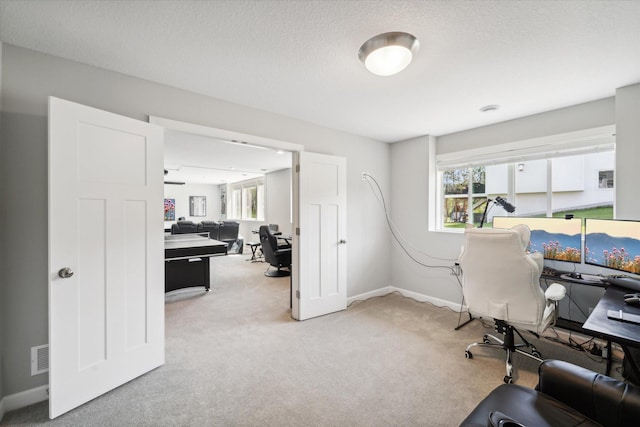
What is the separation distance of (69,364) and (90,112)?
65.4 inches

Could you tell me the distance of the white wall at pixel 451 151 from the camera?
233 cm

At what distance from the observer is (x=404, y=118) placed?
3152 mm

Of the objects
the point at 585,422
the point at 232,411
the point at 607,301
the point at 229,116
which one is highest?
the point at 229,116

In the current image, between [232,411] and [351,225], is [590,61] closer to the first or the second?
[351,225]

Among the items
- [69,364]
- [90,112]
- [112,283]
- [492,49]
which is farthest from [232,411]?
[492,49]

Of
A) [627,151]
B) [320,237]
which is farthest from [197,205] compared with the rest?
[627,151]

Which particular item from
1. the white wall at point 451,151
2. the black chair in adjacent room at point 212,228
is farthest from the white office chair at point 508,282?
the black chair in adjacent room at point 212,228

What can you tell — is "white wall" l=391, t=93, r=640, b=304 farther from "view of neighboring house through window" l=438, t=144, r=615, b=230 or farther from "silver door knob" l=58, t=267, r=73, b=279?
"silver door knob" l=58, t=267, r=73, b=279

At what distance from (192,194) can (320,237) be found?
948 centimetres

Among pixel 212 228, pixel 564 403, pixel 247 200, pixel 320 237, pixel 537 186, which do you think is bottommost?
pixel 564 403

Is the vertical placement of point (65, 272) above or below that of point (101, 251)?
below

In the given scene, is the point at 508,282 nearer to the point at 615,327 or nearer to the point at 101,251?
the point at 615,327

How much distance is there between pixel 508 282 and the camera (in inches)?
79.1

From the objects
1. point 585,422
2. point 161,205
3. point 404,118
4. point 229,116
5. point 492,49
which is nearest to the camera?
point 585,422
